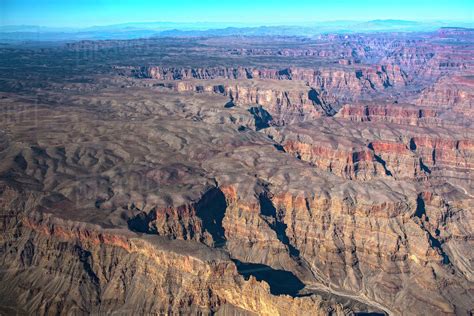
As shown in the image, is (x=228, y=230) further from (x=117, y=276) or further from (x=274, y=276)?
(x=117, y=276)

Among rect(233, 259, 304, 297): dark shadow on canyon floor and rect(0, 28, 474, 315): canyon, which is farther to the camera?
rect(233, 259, 304, 297): dark shadow on canyon floor

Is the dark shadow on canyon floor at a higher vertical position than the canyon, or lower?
lower

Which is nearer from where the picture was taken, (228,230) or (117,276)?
(117,276)

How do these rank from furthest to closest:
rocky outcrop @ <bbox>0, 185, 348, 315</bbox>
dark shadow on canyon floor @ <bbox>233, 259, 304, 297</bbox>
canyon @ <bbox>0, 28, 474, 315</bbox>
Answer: dark shadow on canyon floor @ <bbox>233, 259, 304, 297</bbox> → canyon @ <bbox>0, 28, 474, 315</bbox> → rocky outcrop @ <bbox>0, 185, 348, 315</bbox>

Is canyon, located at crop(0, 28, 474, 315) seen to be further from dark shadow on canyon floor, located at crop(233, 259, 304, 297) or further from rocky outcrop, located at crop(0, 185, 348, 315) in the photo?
dark shadow on canyon floor, located at crop(233, 259, 304, 297)

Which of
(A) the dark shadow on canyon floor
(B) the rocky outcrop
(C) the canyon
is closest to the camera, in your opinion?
(B) the rocky outcrop

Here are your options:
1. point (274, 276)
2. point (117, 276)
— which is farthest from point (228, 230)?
point (117, 276)

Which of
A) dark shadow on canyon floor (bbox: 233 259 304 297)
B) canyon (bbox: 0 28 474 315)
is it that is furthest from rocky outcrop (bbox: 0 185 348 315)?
dark shadow on canyon floor (bbox: 233 259 304 297)

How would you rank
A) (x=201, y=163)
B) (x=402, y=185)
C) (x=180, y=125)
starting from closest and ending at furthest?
(x=402, y=185) → (x=201, y=163) → (x=180, y=125)

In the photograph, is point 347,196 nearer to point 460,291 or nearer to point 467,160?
point 460,291

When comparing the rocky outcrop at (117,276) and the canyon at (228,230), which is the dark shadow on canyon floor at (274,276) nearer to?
the canyon at (228,230)

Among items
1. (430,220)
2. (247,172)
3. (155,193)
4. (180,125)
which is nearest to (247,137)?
(180,125)
